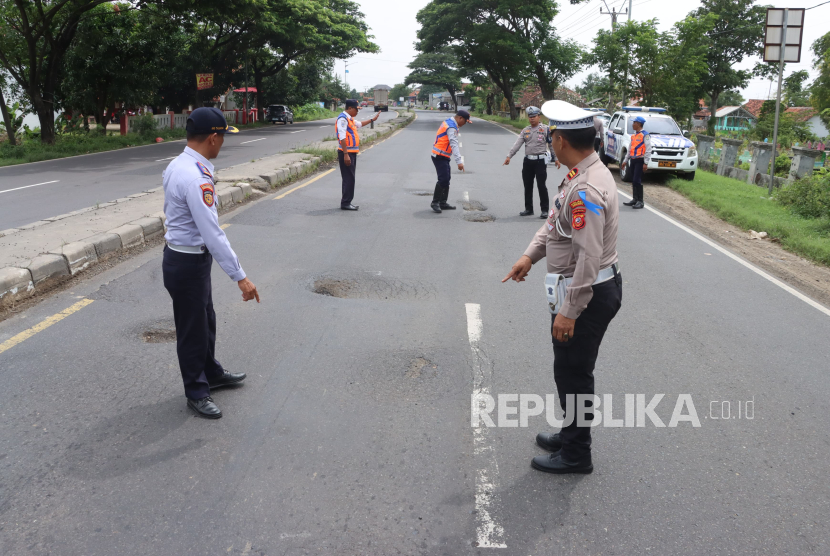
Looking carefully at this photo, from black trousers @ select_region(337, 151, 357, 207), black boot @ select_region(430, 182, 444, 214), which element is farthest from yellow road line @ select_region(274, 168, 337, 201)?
black boot @ select_region(430, 182, 444, 214)

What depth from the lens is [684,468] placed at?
11.2 feet

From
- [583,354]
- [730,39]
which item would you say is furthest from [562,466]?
[730,39]

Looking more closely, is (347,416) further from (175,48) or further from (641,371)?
(175,48)

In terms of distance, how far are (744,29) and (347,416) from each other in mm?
56128

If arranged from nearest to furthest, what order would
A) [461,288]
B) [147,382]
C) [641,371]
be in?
[147,382] < [641,371] < [461,288]

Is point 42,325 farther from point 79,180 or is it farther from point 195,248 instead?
point 79,180

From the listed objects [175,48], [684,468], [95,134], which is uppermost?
[175,48]

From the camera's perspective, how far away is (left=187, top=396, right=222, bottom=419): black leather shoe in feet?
12.5

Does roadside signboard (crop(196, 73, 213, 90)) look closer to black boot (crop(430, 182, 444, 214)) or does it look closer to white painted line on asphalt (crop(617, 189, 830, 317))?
black boot (crop(430, 182, 444, 214))

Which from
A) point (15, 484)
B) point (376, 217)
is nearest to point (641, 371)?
point (15, 484)

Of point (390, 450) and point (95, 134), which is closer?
point (390, 450)

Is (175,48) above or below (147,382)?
above

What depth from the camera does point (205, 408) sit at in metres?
3.82

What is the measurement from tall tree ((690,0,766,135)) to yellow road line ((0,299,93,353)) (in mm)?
48951
